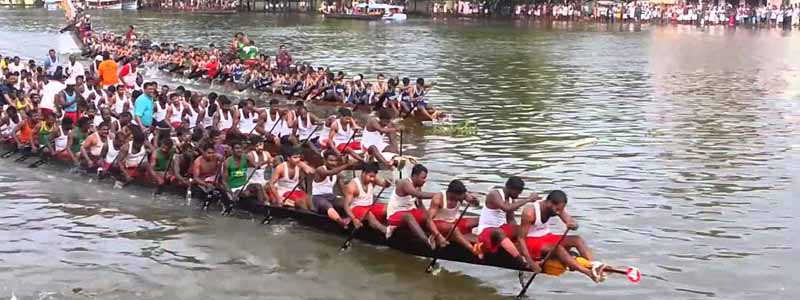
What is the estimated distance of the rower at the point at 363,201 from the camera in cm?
1291

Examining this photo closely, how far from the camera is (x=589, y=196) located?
54.2 feet

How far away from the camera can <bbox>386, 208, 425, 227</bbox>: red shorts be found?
12.2 meters

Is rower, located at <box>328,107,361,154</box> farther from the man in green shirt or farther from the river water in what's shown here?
the man in green shirt

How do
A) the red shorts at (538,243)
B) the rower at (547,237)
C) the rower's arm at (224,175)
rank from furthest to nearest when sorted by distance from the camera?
the rower's arm at (224,175)
the red shorts at (538,243)
the rower at (547,237)

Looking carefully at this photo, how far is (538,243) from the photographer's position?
11.1 m

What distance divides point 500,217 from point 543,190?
213 inches

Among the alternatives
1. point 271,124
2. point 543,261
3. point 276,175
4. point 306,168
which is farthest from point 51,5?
point 543,261

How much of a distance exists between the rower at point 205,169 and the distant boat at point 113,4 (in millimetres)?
98640

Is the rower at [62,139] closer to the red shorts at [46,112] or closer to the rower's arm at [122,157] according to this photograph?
the red shorts at [46,112]

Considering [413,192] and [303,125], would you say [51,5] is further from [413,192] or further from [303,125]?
[413,192]

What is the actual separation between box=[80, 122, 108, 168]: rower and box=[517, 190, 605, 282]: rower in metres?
9.67

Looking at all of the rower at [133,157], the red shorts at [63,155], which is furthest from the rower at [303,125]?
the red shorts at [63,155]

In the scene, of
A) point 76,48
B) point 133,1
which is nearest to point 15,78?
point 76,48

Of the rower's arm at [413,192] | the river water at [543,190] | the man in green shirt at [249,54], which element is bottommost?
the river water at [543,190]
